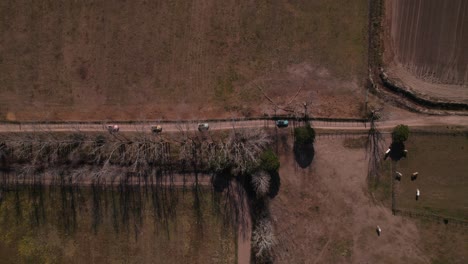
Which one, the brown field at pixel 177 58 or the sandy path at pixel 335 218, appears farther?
the brown field at pixel 177 58

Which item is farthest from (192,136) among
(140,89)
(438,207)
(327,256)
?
(438,207)

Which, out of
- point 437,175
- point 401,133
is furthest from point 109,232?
point 437,175

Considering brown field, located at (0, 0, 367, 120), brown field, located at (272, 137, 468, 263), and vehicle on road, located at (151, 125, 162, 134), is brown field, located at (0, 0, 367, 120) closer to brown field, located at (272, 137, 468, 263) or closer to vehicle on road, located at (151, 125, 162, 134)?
vehicle on road, located at (151, 125, 162, 134)

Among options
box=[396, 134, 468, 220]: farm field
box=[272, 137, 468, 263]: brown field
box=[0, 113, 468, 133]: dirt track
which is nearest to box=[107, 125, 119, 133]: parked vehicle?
box=[0, 113, 468, 133]: dirt track

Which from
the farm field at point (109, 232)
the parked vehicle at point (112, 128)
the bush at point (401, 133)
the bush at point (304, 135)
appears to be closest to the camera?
the bush at point (401, 133)

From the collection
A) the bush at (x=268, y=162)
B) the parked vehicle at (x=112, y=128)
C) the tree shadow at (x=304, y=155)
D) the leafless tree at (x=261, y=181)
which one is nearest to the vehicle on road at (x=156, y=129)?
the parked vehicle at (x=112, y=128)

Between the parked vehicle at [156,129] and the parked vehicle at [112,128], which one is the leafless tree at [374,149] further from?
the parked vehicle at [112,128]

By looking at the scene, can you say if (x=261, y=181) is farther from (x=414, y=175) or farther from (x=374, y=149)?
(x=414, y=175)
